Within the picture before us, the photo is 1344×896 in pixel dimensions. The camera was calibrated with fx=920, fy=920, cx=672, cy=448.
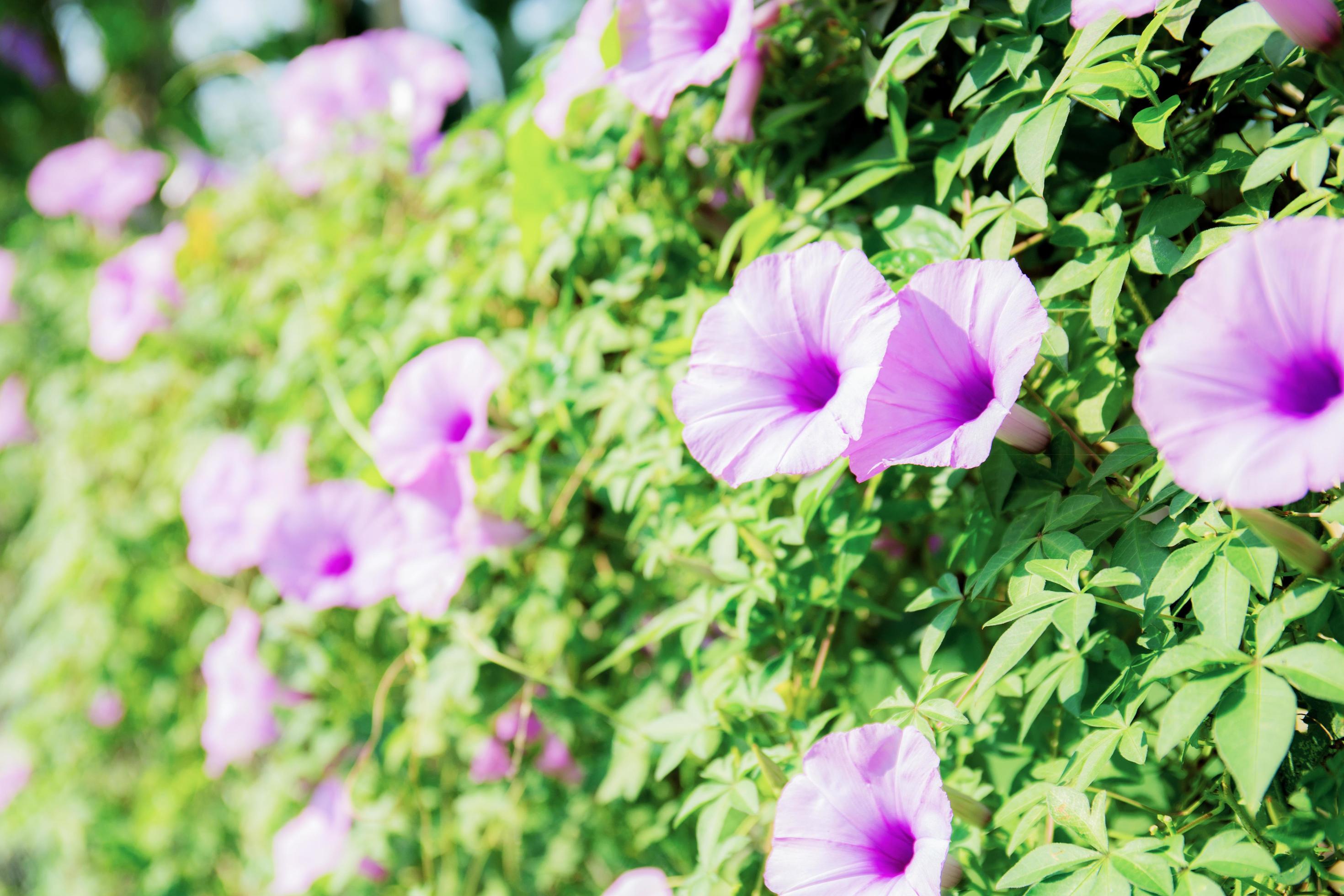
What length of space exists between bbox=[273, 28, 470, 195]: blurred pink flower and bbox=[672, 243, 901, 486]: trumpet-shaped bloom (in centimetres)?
113

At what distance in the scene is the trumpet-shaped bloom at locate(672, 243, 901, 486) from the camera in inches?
25.4

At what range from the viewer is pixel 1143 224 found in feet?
2.34

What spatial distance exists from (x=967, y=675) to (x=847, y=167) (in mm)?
477

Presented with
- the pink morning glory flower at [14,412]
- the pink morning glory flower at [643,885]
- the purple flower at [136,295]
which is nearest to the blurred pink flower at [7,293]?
the pink morning glory flower at [14,412]

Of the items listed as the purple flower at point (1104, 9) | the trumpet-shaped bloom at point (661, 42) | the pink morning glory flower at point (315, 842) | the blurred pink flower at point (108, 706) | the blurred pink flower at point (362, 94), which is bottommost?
the blurred pink flower at point (108, 706)

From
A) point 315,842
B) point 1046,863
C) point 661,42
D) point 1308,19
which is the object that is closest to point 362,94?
point 661,42

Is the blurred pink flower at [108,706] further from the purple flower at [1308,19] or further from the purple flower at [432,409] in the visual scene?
the purple flower at [1308,19]

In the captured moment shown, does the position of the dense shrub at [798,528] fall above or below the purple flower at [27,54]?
above

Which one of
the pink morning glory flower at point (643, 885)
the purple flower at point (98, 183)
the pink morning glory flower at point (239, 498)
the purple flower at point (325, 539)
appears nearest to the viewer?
the pink morning glory flower at point (643, 885)

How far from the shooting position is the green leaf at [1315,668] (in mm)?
519

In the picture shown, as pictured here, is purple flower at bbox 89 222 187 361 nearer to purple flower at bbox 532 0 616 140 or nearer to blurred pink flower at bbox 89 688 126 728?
blurred pink flower at bbox 89 688 126 728

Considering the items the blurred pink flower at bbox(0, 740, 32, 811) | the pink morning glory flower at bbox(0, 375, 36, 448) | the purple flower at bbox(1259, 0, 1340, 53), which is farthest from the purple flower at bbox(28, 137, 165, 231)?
the purple flower at bbox(1259, 0, 1340, 53)

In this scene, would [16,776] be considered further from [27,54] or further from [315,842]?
[27,54]

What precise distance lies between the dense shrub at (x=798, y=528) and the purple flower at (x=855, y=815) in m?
0.05
